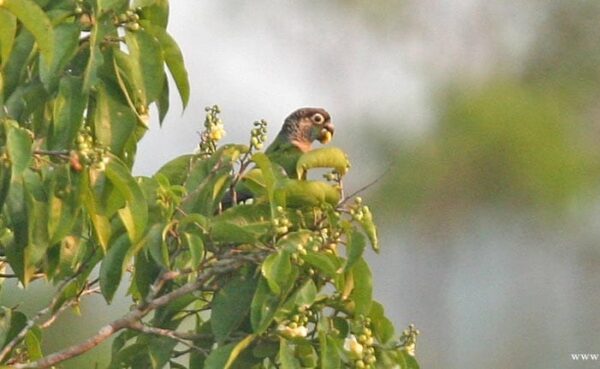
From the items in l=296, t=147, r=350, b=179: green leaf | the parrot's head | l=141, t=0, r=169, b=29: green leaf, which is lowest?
the parrot's head

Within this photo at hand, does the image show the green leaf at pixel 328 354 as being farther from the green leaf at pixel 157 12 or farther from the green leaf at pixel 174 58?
the green leaf at pixel 157 12

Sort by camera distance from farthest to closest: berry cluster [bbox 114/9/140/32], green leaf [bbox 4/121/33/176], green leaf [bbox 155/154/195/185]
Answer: green leaf [bbox 155/154/195/185], berry cluster [bbox 114/9/140/32], green leaf [bbox 4/121/33/176]

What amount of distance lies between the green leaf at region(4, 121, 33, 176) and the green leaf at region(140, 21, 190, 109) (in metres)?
0.32

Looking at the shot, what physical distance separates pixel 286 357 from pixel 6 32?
0.60 meters

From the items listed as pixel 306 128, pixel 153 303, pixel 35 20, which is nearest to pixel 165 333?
pixel 153 303

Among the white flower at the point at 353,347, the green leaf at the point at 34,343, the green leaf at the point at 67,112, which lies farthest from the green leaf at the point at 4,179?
the white flower at the point at 353,347

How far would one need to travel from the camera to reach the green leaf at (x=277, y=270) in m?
2.03

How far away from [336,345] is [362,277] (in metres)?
0.11

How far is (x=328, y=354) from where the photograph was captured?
208 cm

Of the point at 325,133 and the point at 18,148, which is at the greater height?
the point at 18,148

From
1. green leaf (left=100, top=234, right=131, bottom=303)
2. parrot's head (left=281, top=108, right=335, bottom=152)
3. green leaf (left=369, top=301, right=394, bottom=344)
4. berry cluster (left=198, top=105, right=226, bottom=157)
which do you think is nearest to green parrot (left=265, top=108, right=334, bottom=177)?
parrot's head (left=281, top=108, right=335, bottom=152)

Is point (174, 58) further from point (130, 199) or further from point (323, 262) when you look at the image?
point (323, 262)

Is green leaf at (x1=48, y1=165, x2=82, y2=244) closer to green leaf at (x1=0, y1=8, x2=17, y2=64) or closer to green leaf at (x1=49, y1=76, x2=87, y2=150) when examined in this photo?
green leaf at (x1=49, y1=76, x2=87, y2=150)

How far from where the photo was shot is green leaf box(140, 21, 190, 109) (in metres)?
2.15
